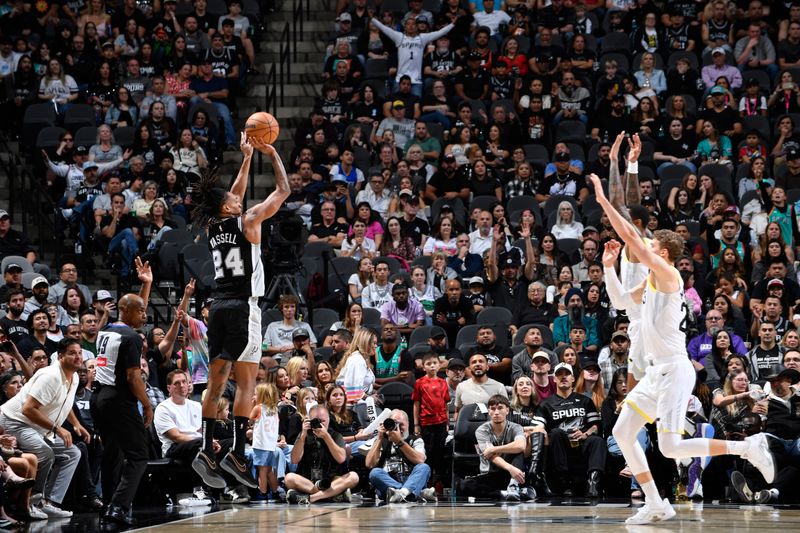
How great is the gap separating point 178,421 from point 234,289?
3.91 metres

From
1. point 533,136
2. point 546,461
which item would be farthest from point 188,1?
point 546,461

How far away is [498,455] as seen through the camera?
13.0 meters

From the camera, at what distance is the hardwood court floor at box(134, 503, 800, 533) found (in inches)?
368

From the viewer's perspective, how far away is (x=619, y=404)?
13.3 m

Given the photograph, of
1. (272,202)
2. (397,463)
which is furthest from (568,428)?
(272,202)

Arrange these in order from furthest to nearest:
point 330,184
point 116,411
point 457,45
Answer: point 457,45 → point 330,184 → point 116,411

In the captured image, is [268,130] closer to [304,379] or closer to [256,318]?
[256,318]

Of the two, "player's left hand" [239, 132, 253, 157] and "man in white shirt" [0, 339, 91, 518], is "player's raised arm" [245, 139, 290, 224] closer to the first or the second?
"player's left hand" [239, 132, 253, 157]

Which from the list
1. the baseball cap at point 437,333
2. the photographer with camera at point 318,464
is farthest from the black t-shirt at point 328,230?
the photographer with camera at point 318,464

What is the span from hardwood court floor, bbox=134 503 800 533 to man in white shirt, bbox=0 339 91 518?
1.71 m

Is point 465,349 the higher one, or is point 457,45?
point 457,45

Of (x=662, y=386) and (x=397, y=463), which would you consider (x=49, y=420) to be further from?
(x=662, y=386)

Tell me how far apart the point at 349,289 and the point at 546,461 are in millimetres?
4136

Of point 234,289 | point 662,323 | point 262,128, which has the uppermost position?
point 262,128
